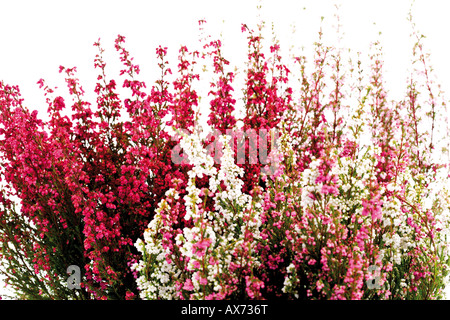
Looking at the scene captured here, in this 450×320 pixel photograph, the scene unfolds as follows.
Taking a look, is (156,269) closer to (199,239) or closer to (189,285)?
(189,285)

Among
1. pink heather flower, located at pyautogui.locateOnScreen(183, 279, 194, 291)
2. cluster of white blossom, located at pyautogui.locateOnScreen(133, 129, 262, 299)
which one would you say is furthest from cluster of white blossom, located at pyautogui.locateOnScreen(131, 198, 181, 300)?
pink heather flower, located at pyautogui.locateOnScreen(183, 279, 194, 291)

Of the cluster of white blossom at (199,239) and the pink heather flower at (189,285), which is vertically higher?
the cluster of white blossom at (199,239)

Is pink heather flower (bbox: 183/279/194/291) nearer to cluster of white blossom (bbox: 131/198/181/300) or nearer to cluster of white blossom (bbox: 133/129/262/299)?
cluster of white blossom (bbox: 133/129/262/299)

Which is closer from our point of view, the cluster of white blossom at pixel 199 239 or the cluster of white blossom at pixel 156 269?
the cluster of white blossom at pixel 199 239

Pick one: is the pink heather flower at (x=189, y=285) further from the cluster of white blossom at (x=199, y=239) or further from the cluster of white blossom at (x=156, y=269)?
the cluster of white blossom at (x=156, y=269)

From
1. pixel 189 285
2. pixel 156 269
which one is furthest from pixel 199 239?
pixel 156 269

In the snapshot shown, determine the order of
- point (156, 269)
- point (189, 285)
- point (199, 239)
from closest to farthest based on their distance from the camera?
point (199, 239)
point (189, 285)
point (156, 269)

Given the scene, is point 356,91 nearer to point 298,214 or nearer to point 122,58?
point 298,214

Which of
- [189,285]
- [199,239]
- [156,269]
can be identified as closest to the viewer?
[199,239]

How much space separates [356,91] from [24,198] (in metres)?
2.36

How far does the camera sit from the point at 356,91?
299 cm

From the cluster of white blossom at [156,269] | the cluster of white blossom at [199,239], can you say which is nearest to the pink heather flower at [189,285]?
the cluster of white blossom at [199,239]
